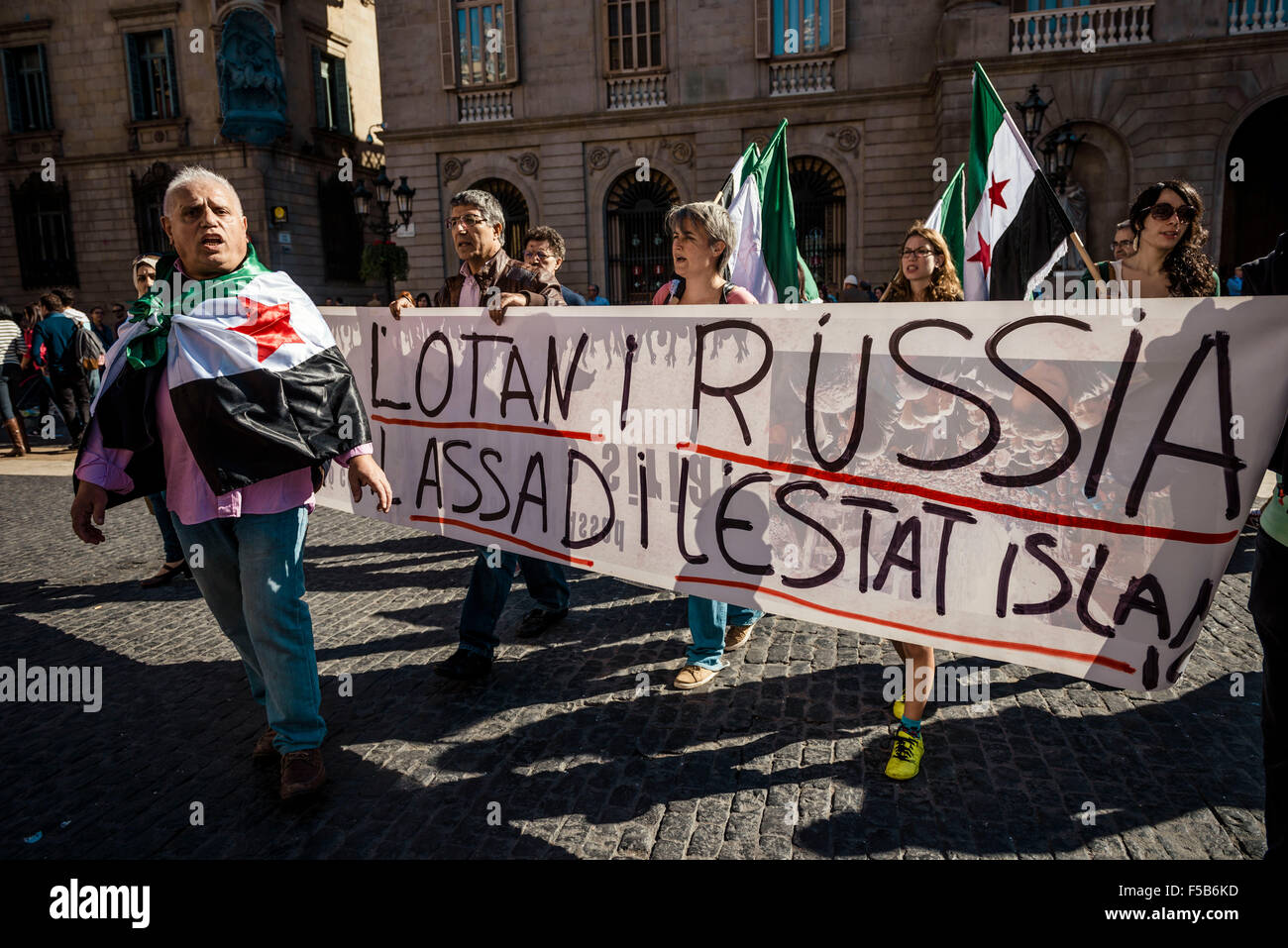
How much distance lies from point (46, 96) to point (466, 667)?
2982 centimetres

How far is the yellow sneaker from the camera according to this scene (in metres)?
2.98

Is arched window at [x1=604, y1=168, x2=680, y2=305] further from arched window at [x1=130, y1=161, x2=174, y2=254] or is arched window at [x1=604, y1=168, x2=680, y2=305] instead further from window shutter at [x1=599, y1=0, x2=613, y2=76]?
arched window at [x1=130, y1=161, x2=174, y2=254]

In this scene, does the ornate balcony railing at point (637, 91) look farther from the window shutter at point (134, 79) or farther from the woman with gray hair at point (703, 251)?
the woman with gray hair at point (703, 251)

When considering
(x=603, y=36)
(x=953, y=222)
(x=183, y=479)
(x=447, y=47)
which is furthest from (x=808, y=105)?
(x=183, y=479)

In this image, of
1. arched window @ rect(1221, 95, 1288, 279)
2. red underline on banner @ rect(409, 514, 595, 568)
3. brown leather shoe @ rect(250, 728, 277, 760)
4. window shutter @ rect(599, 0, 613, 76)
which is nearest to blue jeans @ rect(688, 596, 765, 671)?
red underline on banner @ rect(409, 514, 595, 568)

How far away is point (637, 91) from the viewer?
1961 cm

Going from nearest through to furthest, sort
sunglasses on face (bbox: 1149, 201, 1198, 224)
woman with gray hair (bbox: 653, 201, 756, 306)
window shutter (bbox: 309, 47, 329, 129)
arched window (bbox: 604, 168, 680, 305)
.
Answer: sunglasses on face (bbox: 1149, 201, 1198, 224)
woman with gray hair (bbox: 653, 201, 756, 306)
arched window (bbox: 604, 168, 680, 305)
window shutter (bbox: 309, 47, 329, 129)

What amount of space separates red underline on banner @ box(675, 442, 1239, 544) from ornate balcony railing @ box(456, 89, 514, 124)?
761 inches

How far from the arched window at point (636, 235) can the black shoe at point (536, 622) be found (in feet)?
51.9

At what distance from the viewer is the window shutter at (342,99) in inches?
1048

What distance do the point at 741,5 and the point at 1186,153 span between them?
9.55m

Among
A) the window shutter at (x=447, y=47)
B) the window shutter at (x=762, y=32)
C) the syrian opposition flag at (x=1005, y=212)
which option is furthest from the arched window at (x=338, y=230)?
the syrian opposition flag at (x=1005, y=212)

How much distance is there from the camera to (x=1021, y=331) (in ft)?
8.62

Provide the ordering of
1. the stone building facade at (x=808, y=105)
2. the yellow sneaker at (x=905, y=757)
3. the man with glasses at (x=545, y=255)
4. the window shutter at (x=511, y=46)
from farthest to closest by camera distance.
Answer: the window shutter at (x=511, y=46)
the stone building facade at (x=808, y=105)
the man with glasses at (x=545, y=255)
the yellow sneaker at (x=905, y=757)
